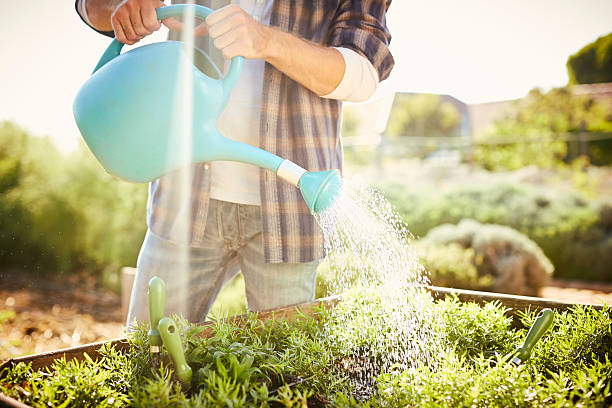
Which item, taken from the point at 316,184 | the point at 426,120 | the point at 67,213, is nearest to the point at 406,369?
the point at 316,184

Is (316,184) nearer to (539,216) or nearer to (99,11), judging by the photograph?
(99,11)

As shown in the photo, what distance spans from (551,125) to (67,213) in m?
12.0

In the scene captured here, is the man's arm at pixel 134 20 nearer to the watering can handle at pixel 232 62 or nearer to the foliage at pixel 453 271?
the watering can handle at pixel 232 62

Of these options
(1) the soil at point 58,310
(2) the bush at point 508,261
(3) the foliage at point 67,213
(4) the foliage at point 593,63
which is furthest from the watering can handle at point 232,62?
(4) the foliage at point 593,63

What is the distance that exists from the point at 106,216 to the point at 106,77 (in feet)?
13.0

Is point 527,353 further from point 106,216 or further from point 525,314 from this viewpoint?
point 106,216

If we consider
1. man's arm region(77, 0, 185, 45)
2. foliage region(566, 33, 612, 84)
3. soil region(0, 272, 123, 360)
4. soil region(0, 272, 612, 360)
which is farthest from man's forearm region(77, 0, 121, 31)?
foliage region(566, 33, 612, 84)

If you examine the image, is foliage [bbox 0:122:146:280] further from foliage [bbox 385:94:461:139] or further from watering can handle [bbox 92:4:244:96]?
foliage [bbox 385:94:461:139]

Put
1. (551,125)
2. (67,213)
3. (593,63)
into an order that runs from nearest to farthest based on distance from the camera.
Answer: (67,213) < (551,125) < (593,63)

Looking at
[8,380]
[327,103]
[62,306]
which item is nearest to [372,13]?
[327,103]

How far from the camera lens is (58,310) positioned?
377 cm

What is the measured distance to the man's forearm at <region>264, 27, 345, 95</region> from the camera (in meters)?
0.84

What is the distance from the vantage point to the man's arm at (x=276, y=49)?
73 cm

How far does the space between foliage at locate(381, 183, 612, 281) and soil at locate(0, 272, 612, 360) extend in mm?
353
